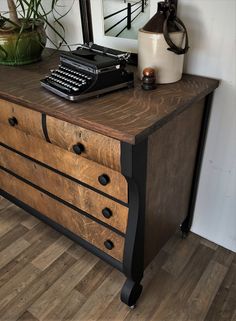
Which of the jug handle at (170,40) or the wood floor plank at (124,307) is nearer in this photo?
the jug handle at (170,40)

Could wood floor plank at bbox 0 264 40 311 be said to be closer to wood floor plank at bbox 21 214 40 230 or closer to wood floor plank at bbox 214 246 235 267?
wood floor plank at bbox 21 214 40 230

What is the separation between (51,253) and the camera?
149 centimetres

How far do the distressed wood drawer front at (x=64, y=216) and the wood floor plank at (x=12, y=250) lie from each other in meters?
0.23

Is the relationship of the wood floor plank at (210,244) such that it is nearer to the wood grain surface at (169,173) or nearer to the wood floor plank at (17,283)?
the wood grain surface at (169,173)

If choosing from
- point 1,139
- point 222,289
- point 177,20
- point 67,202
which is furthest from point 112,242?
point 177,20

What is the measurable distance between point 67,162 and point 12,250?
69 cm

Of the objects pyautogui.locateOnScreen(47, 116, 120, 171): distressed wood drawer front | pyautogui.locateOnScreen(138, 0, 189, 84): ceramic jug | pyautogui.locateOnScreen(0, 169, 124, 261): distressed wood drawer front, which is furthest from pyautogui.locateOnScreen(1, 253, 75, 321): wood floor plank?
pyautogui.locateOnScreen(138, 0, 189, 84): ceramic jug

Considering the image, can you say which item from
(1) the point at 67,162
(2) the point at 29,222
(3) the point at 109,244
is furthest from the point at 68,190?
(2) the point at 29,222

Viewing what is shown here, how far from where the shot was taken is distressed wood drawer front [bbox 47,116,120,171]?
88 cm

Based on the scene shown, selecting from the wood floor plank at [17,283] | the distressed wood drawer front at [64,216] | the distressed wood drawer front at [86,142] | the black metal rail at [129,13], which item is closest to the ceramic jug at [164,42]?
the black metal rail at [129,13]

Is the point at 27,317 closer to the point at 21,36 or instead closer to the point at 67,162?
the point at 67,162

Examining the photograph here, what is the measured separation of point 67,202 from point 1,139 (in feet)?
1.45

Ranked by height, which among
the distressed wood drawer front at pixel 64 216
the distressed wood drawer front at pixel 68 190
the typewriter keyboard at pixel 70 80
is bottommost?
the distressed wood drawer front at pixel 64 216

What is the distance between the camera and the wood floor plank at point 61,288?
1249 mm
